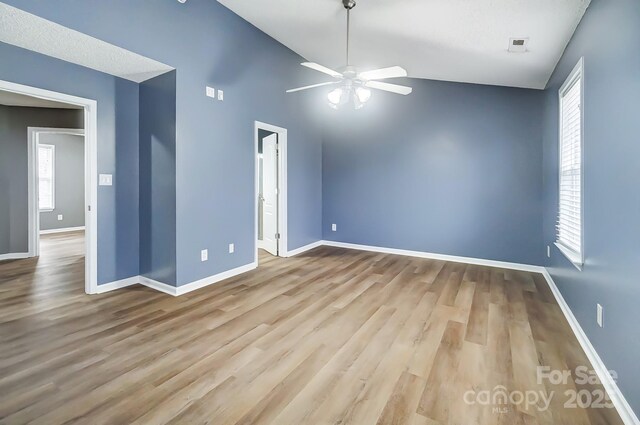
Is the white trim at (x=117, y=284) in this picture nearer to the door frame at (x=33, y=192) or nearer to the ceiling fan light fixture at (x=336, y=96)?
the door frame at (x=33, y=192)

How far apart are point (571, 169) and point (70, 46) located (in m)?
4.87

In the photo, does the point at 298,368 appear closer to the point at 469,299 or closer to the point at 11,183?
the point at 469,299

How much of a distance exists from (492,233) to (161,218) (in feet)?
15.5

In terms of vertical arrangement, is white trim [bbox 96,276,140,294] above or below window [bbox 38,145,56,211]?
below

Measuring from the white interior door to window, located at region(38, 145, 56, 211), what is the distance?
597cm

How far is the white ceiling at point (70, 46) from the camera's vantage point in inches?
93.3

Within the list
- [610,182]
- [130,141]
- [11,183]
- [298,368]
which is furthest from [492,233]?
[11,183]

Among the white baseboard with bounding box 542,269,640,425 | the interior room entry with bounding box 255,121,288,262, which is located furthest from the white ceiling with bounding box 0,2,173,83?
the white baseboard with bounding box 542,269,640,425

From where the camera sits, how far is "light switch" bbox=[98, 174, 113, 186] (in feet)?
11.4

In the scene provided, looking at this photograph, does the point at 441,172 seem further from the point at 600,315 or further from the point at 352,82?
the point at 600,315

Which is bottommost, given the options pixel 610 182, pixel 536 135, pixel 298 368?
pixel 298 368

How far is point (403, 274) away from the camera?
4332 mm

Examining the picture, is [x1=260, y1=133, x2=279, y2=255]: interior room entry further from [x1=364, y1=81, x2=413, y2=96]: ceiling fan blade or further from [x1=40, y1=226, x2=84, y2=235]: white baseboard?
[x1=40, y1=226, x2=84, y2=235]: white baseboard

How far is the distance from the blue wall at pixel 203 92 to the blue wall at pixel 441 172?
1.65 meters
